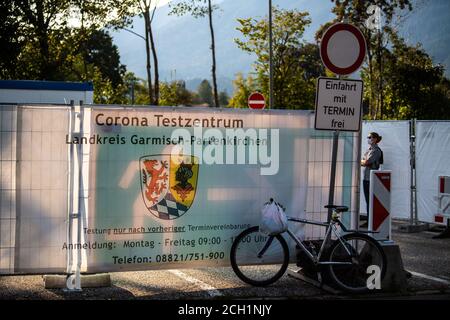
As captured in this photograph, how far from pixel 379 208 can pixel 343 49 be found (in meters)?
1.92

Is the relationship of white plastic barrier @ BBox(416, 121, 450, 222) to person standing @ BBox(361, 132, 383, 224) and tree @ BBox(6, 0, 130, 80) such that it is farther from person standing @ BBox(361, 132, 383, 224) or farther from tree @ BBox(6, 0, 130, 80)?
tree @ BBox(6, 0, 130, 80)

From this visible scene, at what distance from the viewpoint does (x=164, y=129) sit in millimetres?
7957

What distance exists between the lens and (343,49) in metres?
8.23

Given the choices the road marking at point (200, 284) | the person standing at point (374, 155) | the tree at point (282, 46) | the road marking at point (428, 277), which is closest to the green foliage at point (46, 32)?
the tree at point (282, 46)

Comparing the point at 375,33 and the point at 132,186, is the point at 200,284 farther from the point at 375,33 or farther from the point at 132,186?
the point at 375,33

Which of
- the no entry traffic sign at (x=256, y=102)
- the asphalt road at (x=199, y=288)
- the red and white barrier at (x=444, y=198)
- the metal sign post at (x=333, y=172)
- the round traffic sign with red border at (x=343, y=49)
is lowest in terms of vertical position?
the asphalt road at (x=199, y=288)

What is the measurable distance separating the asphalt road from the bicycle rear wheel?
0.21 metres

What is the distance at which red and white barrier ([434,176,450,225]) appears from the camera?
1253 centimetres

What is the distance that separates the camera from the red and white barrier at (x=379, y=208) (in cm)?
845

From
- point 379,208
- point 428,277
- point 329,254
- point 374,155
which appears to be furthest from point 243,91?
point 329,254

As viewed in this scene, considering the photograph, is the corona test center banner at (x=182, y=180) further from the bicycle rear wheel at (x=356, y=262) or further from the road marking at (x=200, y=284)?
the bicycle rear wheel at (x=356, y=262)

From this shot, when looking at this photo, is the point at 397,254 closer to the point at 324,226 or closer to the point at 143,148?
the point at 324,226

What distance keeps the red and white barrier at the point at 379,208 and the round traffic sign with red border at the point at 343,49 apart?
1305 millimetres
